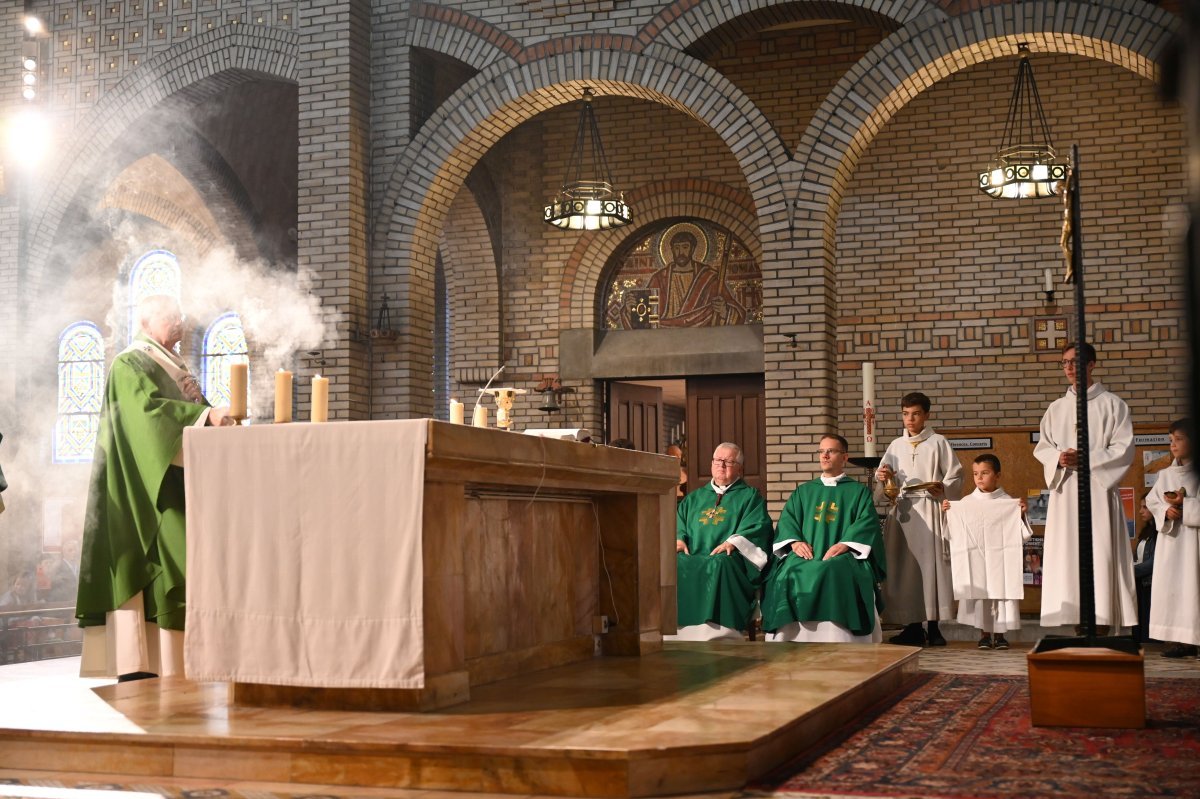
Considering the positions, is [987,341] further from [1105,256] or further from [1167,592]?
[1167,592]

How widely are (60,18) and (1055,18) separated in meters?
9.26

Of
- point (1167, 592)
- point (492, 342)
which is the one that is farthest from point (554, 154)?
point (1167, 592)

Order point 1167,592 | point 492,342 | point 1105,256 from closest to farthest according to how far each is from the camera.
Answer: point 1167,592 < point 1105,256 < point 492,342

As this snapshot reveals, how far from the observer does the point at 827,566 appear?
8.25 meters

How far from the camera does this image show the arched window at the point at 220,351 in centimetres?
1756

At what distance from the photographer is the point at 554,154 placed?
46.8 ft

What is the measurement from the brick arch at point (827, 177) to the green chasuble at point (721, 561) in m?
1.95

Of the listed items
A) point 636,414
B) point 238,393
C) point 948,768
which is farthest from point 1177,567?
point 636,414

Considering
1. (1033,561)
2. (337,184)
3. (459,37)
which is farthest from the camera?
(1033,561)

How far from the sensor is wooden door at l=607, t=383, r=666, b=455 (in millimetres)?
14070

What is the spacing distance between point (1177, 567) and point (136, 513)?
21.4 ft

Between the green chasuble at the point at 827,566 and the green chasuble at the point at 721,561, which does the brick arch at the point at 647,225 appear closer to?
the green chasuble at the point at 827,566

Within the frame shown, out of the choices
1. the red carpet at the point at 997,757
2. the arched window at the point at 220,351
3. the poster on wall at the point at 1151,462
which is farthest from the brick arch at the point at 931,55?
the arched window at the point at 220,351

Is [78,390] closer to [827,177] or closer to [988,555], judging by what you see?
[827,177]
